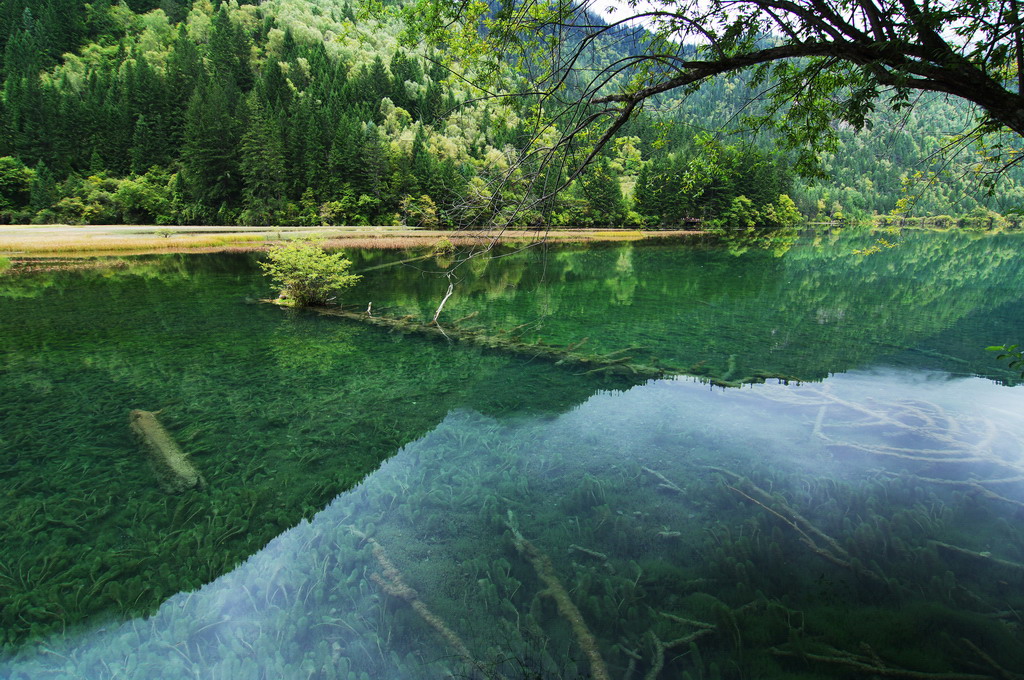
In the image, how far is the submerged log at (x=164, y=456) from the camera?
6.91 meters

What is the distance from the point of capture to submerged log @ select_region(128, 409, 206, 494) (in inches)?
272

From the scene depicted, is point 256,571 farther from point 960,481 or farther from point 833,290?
point 833,290

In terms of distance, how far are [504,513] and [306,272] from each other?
15407 mm

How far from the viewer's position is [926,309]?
2006cm

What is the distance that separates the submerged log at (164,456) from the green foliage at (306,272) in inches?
394

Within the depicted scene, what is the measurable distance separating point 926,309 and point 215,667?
26.3 m

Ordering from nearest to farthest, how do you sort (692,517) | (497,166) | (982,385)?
(497,166)
(692,517)
(982,385)

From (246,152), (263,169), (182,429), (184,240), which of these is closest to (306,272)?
(182,429)

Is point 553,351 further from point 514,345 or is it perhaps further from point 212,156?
point 212,156

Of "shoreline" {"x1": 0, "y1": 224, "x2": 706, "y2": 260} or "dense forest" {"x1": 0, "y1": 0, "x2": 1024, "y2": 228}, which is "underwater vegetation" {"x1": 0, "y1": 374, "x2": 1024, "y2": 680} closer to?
"shoreline" {"x1": 0, "y1": 224, "x2": 706, "y2": 260}

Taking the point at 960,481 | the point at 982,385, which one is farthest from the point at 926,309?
the point at 960,481

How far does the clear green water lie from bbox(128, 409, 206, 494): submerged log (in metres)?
0.20

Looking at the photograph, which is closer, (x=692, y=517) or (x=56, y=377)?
(x=692, y=517)

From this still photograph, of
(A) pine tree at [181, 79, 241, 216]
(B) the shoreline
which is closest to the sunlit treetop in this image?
(B) the shoreline
